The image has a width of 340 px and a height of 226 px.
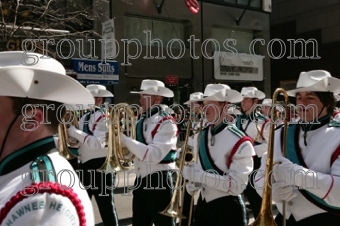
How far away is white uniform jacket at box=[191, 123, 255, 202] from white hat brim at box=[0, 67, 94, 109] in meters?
2.16

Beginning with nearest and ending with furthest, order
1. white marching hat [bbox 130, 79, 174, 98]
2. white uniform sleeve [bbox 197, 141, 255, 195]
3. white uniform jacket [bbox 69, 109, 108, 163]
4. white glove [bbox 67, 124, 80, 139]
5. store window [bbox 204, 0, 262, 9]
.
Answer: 1. white uniform sleeve [bbox 197, 141, 255, 195]
2. white marching hat [bbox 130, 79, 174, 98]
3. white uniform jacket [bbox 69, 109, 108, 163]
4. white glove [bbox 67, 124, 80, 139]
5. store window [bbox 204, 0, 262, 9]

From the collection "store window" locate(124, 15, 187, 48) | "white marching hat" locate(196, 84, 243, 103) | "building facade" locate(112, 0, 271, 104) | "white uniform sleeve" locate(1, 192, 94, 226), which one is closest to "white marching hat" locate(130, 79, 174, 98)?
"white marching hat" locate(196, 84, 243, 103)

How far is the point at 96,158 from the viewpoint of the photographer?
5.88 meters

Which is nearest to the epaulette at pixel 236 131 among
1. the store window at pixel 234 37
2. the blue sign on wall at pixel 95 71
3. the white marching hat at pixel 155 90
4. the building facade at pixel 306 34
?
the white marching hat at pixel 155 90

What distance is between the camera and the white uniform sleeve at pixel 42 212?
58.3 inches

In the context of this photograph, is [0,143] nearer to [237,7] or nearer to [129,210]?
[129,210]

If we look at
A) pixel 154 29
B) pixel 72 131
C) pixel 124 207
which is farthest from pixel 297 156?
pixel 154 29

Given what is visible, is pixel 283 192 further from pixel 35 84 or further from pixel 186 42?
pixel 186 42

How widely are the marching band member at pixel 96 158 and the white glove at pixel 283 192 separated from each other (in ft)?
9.01

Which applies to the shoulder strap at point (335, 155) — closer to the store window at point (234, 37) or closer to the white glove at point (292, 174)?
the white glove at point (292, 174)

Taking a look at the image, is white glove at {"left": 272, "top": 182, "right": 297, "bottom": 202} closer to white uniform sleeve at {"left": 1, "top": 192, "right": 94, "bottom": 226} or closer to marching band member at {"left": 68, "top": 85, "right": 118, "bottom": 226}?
white uniform sleeve at {"left": 1, "top": 192, "right": 94, "bottom": 226}

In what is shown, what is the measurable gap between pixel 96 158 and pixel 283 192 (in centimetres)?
346

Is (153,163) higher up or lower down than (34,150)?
lower down

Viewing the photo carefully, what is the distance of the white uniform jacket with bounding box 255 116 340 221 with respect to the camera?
2738mm
